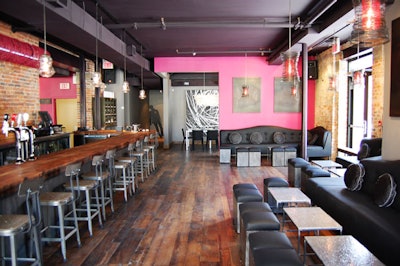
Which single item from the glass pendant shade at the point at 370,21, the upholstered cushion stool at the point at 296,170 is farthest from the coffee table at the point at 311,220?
the upholstered cushion stool at the point at 296,170

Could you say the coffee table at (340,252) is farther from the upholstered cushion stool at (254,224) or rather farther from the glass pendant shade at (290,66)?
the glass pendant shade at (290,66)

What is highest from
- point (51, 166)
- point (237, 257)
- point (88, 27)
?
point (88, 27)

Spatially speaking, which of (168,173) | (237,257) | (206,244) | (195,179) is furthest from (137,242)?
(168,173)

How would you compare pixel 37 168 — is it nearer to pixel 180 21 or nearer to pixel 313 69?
pixel 180 21

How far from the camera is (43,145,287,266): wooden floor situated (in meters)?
3.61

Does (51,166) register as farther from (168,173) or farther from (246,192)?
(168,173)

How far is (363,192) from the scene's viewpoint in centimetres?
450

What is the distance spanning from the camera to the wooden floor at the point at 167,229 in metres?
3.61

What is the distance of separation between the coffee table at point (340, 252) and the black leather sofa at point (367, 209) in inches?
17.0

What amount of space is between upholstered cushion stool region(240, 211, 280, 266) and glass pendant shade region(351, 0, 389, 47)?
75.4 inches

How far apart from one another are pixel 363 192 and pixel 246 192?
5.25 ft

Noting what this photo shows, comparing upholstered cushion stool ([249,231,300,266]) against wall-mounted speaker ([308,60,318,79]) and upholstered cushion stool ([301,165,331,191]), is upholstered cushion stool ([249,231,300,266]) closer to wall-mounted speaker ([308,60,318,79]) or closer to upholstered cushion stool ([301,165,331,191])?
upholstered cushion stool ([301,165,331,191])

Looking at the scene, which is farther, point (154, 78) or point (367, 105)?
point (154, 78)

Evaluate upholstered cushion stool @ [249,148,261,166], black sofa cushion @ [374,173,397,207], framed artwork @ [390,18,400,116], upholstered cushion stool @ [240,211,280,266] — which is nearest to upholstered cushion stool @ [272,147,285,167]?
upholstered cushion stool @ [249,148,261,166]
